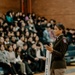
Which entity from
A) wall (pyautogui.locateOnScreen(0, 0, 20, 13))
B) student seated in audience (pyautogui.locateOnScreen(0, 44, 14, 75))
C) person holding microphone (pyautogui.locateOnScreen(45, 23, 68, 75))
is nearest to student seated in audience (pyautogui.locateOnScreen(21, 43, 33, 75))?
student seated in audience (pyautogui.locateOnScreen(0, 44, 14, 75))

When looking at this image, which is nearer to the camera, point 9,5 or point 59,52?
point 59,52

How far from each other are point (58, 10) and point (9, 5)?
2.35 meters

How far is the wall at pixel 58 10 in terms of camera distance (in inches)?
475

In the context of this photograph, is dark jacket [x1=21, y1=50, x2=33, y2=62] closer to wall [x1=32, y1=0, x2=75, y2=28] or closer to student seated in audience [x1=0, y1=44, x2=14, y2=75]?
student seated in audience [x1=0, y1=44, x2=14, y2=75]

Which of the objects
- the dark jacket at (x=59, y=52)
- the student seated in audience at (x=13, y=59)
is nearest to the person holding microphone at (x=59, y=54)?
the dark jacket at (x=59, y=52)

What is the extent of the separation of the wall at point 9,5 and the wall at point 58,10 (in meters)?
0.90

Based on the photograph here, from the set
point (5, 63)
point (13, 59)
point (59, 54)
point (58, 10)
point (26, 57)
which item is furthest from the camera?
point (58, 10)

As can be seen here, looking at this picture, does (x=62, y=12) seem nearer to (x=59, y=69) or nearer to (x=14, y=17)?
(x=14, y=17)

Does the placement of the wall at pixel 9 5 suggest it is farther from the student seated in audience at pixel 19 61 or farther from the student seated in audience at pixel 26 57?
the student seated in audience at pixel 19 61

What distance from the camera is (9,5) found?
1263cm

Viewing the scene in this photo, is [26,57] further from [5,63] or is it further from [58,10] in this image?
[58,10]

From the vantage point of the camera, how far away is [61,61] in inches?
152

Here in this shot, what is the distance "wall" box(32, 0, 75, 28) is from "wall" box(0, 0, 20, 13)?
90 cm

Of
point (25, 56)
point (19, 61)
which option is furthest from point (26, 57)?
point (19, 61)
